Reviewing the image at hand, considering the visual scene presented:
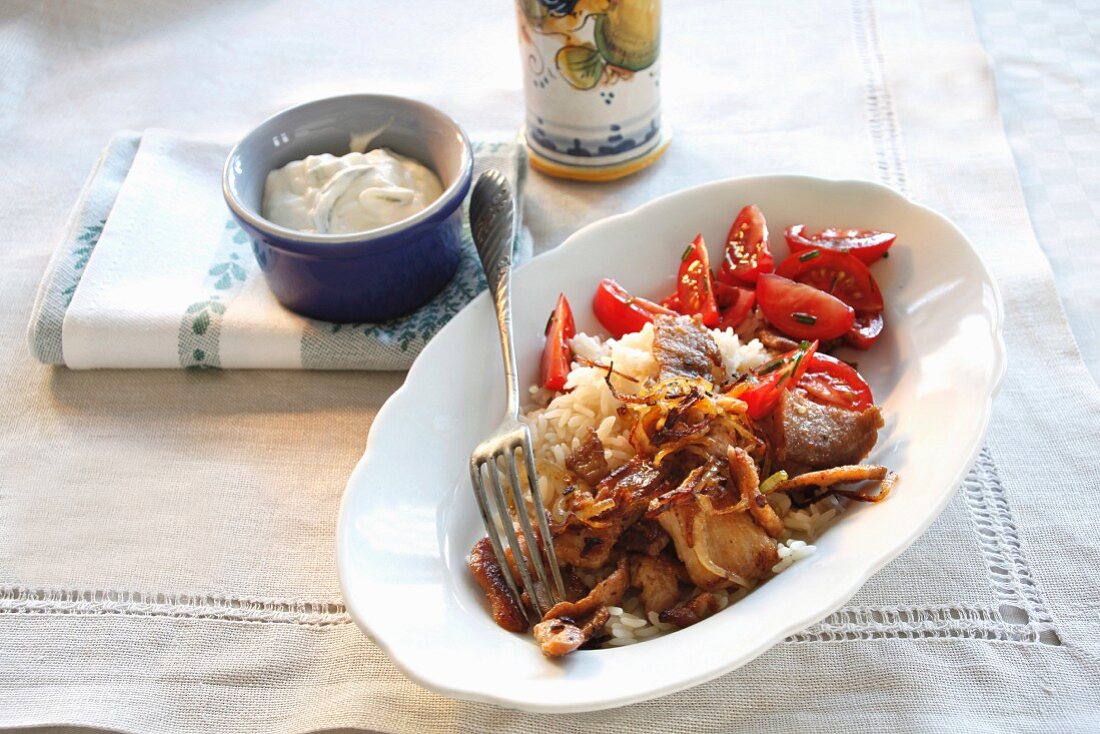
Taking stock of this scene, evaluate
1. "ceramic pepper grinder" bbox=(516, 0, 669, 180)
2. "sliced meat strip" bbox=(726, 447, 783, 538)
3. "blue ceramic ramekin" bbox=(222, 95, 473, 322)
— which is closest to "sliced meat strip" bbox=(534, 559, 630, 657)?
"sliced meat strip" bbox=(726, 447, 783, 538)

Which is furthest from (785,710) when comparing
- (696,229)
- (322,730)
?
(696,229)

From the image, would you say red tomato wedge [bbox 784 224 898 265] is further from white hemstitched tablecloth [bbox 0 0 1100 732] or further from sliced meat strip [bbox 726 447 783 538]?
sliced meat strip [bbox 726 447 783 538]

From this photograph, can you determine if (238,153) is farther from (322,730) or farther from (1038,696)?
(1038,696)

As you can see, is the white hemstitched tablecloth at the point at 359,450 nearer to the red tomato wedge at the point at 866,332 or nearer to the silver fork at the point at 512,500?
the silver fork at the point at 512,500

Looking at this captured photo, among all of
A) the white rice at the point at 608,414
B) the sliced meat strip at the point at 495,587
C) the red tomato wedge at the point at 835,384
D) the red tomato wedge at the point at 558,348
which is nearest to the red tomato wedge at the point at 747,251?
the white rice at the point at 608,414

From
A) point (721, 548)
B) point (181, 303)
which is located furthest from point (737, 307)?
point (181, 303)

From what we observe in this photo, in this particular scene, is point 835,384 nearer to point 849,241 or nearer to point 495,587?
point 849,241
